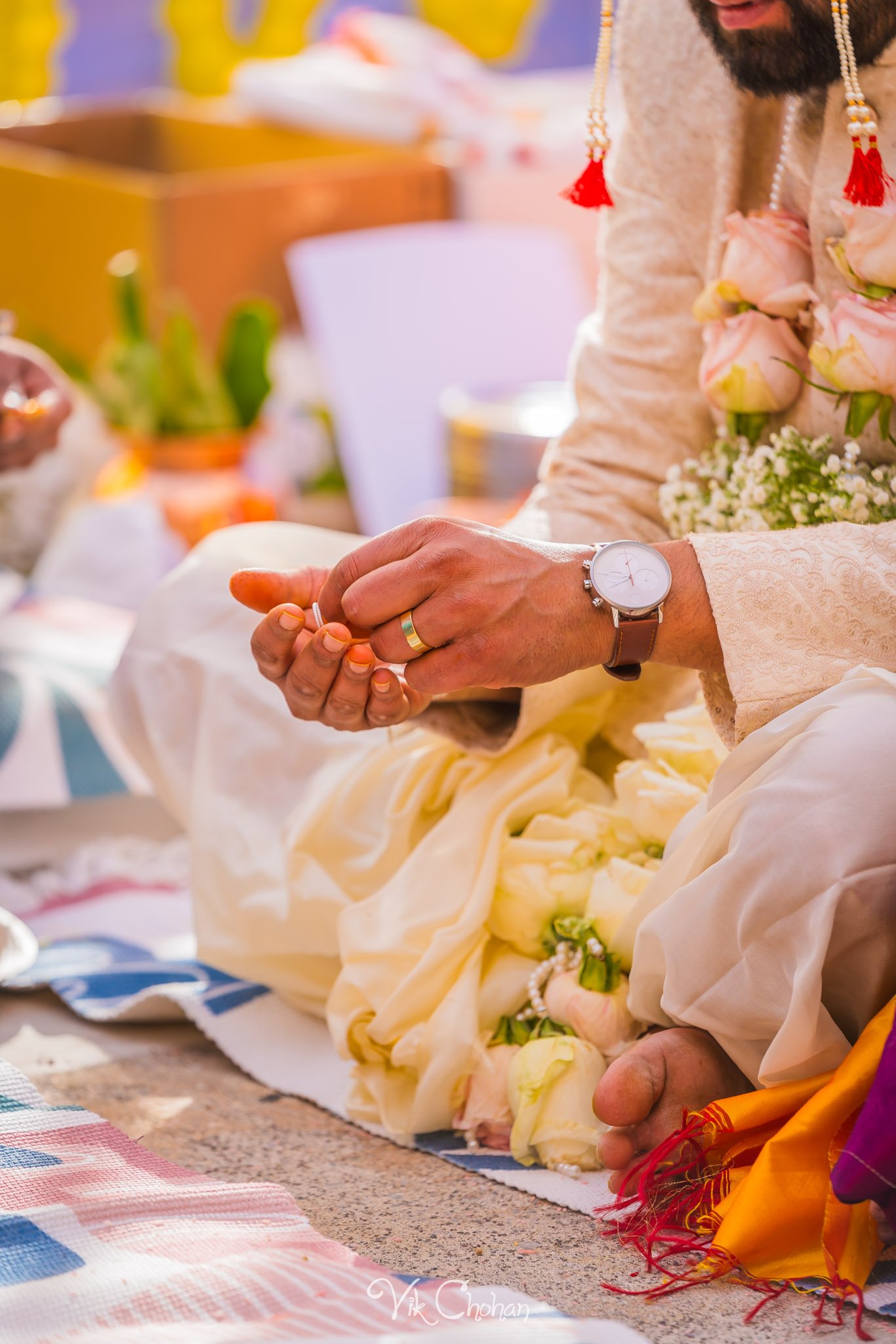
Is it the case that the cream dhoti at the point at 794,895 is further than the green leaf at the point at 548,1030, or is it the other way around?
the green leaf at the point at 548,1030

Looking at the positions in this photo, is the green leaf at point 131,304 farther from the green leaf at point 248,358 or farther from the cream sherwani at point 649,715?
the cream sherwani at point 649,715

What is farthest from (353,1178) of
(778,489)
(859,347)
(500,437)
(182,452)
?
(182,452)

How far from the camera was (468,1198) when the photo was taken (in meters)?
1.21

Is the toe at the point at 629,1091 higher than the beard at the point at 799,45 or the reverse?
the reverse

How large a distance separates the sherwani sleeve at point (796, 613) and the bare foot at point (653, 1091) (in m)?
0.26

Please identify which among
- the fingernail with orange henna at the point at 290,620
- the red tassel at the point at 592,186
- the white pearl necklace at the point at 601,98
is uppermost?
the white pearl necklace at the point at 601,98

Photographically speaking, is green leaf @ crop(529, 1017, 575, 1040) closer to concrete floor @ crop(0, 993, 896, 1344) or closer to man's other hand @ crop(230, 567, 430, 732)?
concrete floor @ crop(0, 993, 896, 1344)

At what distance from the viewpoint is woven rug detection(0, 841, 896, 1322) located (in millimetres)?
1268

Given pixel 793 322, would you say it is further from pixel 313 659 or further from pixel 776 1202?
pixel 776 1202

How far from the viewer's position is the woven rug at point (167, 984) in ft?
4.16

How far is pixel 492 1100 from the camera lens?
1.31m

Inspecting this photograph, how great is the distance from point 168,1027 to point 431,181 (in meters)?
3.22

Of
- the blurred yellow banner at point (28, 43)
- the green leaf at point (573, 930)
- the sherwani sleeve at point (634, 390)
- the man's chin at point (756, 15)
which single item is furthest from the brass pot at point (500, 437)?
the blurred yellow banner at point (28, 43)

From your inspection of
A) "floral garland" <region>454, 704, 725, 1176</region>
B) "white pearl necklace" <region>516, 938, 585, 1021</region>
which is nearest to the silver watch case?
"floral garland" <region>454, 704, 725, 1176</region>
